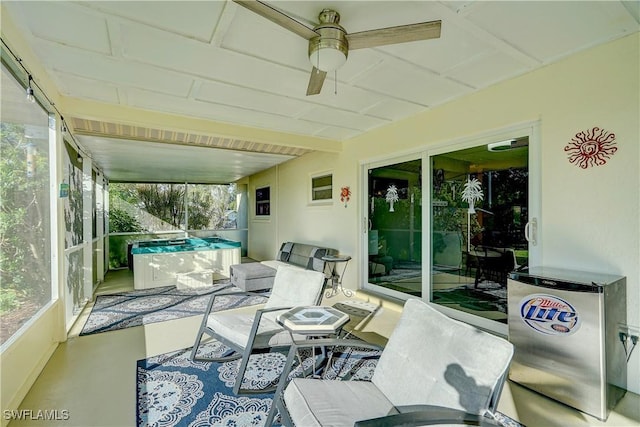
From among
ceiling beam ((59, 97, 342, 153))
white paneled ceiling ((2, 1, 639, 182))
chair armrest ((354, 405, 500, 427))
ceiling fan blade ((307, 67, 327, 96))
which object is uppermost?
white paneled ceiling ((2, 1, 639, 182))

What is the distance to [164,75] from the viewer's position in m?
2.68

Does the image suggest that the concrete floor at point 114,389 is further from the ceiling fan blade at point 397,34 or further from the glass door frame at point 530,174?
the ceiling fan blade at point 397,34

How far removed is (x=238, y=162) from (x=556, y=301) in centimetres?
606

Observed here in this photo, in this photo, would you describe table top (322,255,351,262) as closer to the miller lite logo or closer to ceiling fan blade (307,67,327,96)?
the miller lite logo

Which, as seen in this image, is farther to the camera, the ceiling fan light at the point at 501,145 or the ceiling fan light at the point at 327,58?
the ceiling fan light at the point at 501,145

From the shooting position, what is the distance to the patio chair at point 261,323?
7.38 feet

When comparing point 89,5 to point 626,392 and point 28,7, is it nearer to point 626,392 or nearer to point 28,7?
point 28,7

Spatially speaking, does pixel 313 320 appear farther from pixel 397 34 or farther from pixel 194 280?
pixel 194 280

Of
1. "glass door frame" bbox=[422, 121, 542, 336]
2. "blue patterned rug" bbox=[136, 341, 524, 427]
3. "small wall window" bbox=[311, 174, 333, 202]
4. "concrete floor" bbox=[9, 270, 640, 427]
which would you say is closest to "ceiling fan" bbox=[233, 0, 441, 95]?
"glass door frame" bbox=[422, 121, 542, 336]

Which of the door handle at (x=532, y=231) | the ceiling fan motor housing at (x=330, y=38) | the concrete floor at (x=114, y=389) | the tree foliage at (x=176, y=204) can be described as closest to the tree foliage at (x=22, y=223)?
the concrete floor at (x=114, y=389)

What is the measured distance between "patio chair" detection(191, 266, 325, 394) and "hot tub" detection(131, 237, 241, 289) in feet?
9.64

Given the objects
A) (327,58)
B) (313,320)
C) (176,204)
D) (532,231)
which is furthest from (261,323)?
(176,204)

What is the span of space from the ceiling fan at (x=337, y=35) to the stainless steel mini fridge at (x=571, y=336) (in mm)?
1941

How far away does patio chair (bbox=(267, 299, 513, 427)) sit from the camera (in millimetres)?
1272
